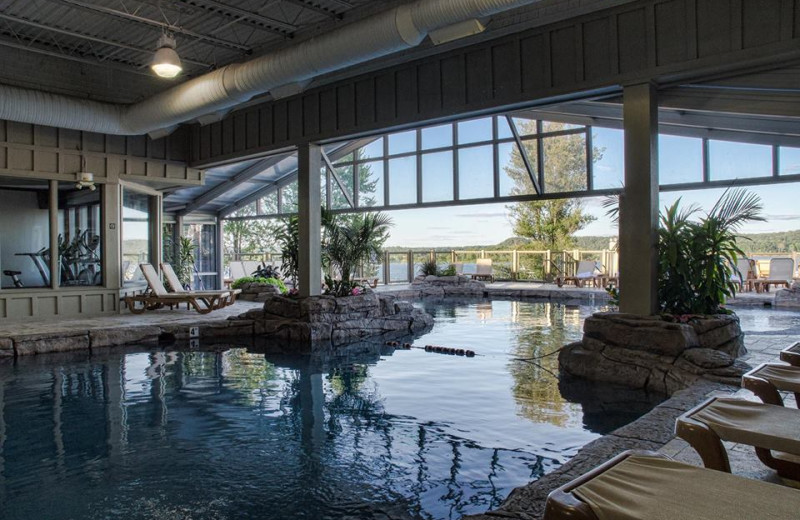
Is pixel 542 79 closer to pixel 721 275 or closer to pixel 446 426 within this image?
pixel 721 275

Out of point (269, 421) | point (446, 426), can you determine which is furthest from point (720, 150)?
point (269, 421)

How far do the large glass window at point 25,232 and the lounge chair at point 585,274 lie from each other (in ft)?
39.6

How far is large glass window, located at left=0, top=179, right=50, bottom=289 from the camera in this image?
884cm

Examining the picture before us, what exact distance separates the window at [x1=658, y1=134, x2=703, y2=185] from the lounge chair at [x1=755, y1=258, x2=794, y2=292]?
4.14m

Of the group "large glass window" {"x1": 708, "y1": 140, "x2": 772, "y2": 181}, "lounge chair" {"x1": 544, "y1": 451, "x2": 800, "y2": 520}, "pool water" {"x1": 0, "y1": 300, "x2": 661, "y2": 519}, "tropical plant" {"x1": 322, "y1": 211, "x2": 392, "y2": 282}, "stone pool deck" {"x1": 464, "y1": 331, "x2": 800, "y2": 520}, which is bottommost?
"pool water" {"x1": 0, "y1": 300, "x2": 661, "y2": 519}

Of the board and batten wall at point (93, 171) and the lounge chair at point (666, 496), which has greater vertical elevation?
the board and batten wall at point (93, 171)

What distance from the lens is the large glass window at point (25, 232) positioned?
8.84 meters

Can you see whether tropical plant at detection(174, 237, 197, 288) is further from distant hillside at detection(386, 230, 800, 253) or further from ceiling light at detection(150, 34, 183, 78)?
ceiling light at detection(150, 34, 183, 78)

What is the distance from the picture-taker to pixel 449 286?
590 inches

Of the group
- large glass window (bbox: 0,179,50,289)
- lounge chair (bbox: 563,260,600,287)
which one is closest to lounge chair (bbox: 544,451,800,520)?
large glass window (bbox: 0,179,50,289)

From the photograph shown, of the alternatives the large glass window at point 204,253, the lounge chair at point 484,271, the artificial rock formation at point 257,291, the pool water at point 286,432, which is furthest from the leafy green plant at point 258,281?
the pool water at point 286,432

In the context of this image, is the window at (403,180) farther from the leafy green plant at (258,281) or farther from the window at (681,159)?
the window at (681,159)

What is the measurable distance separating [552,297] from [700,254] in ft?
25.6

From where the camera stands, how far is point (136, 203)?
35.3 feet
